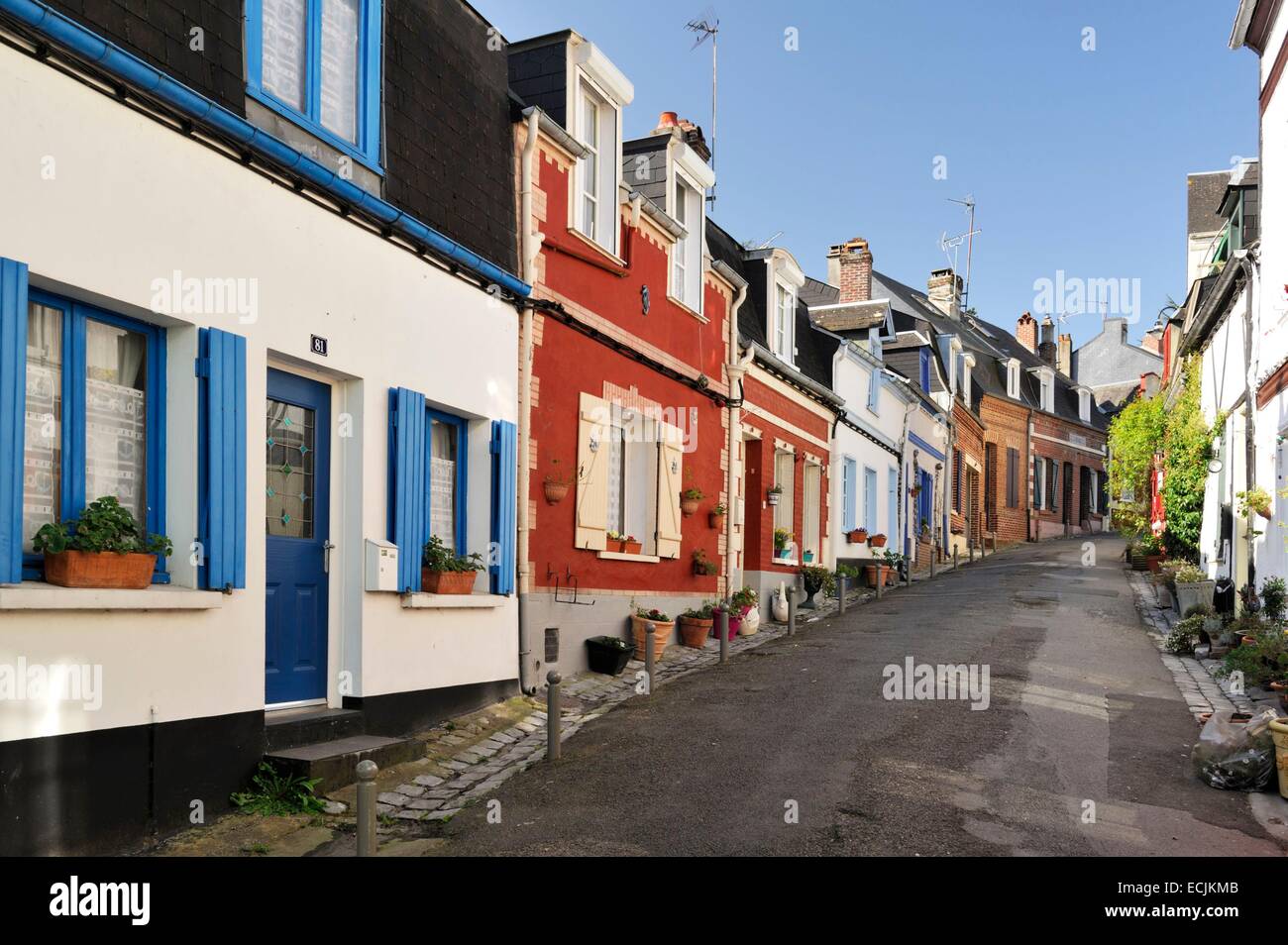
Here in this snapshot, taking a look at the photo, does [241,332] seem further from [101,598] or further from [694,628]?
[694,628]

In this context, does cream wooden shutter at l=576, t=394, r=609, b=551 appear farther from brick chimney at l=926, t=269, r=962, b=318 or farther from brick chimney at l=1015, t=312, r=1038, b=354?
brick chimney at l=1015, t=312, r=1038, b=354

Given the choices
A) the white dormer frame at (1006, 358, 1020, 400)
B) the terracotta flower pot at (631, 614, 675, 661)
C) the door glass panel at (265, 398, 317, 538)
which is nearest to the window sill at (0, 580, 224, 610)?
the door glass panel at (265, 398, 317, 538)

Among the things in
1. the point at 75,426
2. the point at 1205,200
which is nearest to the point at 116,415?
the point at 75,426

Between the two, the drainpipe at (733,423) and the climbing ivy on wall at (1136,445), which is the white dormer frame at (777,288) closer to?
the drainpipe at (733,423)

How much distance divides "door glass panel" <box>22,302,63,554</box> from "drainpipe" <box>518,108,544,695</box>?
510 cm

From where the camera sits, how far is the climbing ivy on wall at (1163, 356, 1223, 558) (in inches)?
687

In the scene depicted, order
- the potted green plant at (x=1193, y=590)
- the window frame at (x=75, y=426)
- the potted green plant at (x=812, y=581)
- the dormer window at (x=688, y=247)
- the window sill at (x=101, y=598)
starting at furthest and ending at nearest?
the potted green plant at (x=812, y=581), the potted green plant at (x=1193, y=590), the dormer window at (x=688, y=247), the window frame at (x=75, y=426), the window sill at (x=101, y=598)

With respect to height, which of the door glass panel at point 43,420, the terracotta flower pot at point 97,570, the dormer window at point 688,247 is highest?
the dormer window at point 688,247

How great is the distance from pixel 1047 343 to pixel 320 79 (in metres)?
44.8

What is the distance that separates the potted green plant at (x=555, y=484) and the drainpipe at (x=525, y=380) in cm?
28

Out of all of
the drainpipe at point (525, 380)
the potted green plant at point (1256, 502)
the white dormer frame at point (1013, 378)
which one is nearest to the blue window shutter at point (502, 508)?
the drainpipe at point (525, 380)

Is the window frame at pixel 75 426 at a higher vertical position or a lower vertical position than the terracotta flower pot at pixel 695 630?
higher

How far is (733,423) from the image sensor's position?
16.6m

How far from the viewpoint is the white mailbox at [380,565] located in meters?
8.21
